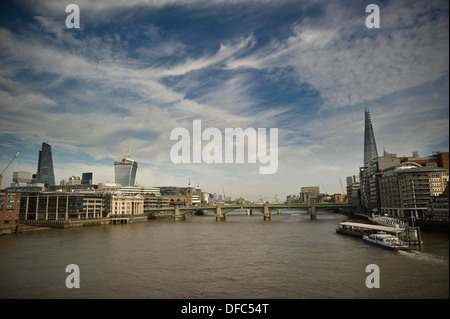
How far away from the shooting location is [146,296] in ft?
62.5

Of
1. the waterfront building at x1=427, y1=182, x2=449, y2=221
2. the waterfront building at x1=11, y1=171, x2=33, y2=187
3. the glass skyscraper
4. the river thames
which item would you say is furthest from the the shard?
the waterfront building at x1=11, y1=171, x2=33, y2=187

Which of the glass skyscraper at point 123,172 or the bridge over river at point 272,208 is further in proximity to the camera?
the glass skyscraper at point 123,172

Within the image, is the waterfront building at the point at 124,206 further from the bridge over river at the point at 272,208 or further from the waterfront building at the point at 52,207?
the bridge over river at the point at 272,208

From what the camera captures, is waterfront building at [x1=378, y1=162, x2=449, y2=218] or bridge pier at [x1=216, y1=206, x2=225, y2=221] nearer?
waterfront building at [x1=378, y1=162, x2=449, y2=218]

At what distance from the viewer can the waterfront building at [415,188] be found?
60.5 meters

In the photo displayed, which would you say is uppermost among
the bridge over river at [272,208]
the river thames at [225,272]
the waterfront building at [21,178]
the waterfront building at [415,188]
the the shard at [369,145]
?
the the shard at [369,145]

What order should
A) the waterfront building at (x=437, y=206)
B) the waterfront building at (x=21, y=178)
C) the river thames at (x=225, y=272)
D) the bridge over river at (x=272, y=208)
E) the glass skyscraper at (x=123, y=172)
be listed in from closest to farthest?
1. the river thames at (x=225, y=272)
2. the waterfront building at (x=437, y=206)
3. the bridge over river at (x=272, y=208)
4. the waterfront building at (x=21, y=178)
5. the glass skyscraper at (x=123, y=172)

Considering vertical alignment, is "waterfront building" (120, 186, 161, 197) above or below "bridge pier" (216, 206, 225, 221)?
above

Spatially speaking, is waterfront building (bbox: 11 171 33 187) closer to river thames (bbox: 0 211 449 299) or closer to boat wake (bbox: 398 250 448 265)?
river thames (bbox: 0 211 449 299)

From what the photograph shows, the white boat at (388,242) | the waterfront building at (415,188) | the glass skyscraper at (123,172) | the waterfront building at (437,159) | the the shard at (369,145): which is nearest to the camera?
the white boat at (388,242)

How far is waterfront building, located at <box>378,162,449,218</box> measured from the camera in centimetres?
6050

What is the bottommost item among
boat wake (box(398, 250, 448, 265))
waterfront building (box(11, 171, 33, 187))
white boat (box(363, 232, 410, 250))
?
boat wake (box(398, 250, 448, 265))

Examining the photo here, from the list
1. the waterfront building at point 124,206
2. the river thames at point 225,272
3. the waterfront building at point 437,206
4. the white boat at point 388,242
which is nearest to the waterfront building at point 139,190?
the waterfront building at point 124,206
